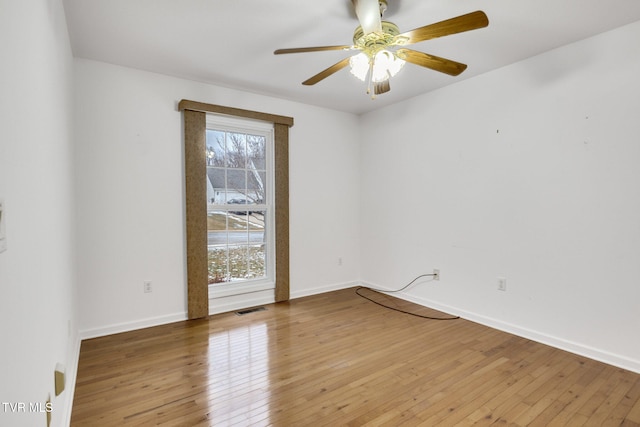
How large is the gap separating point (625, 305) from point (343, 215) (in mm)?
2969

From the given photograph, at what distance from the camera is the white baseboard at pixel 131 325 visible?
291cm

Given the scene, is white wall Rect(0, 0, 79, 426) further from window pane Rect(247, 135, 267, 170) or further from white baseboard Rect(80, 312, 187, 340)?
window pane Rect(247, 135, 267, 170)

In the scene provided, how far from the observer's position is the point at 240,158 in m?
3.83

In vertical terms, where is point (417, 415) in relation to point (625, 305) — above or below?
below

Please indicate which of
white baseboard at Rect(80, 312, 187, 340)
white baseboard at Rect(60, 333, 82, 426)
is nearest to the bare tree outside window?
white baseboard at Rect(80, 312, 187, 340)

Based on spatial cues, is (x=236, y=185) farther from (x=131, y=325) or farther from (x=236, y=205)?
(x=131, y=325)

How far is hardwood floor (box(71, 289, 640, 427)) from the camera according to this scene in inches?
73.9

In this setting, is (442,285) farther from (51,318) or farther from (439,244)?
(51,318)

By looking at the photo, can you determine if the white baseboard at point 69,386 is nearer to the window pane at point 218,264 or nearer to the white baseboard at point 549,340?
the window pane at point 218,264

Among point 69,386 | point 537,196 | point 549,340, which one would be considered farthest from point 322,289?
point 69,386

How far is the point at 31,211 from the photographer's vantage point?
1146 mm

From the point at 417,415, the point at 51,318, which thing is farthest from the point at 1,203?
the point at 417,415

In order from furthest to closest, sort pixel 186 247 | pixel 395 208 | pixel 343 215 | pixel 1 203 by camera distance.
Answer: pixel 343 215 → pixel 395 208 → pixel 186 247 → pixel 1 203

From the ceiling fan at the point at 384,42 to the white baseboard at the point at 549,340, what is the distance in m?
2.32
